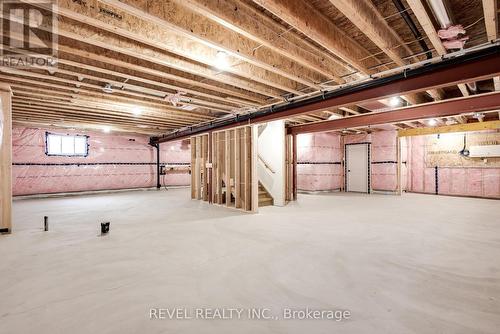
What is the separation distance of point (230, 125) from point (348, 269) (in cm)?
474

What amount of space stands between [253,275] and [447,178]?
967 centimetres

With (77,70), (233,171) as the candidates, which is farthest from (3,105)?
(233,171)

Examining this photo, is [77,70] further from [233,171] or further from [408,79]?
[408,79]

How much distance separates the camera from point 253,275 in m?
2.38

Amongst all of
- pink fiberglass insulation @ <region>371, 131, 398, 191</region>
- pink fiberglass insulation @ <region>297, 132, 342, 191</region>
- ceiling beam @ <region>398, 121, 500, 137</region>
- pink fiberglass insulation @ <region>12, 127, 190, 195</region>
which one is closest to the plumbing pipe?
pink fiberglass insulation @ <region>297, 132, 342, 191</region>

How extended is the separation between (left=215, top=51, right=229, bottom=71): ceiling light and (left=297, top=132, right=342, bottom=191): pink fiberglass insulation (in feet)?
22.9

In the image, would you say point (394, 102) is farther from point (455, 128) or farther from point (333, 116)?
point (455, 128)

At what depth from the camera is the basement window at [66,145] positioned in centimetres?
872

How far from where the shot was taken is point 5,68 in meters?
3.32

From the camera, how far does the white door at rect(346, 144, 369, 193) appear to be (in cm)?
1011

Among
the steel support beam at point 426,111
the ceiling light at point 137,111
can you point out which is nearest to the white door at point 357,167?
the steel support beam at point 426,111

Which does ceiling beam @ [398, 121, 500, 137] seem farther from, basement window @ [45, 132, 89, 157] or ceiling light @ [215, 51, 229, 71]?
basement window @ [45, 132, 89, 157]

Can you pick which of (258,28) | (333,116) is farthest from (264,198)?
(258,28)

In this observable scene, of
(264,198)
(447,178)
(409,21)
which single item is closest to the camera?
(409,21)
